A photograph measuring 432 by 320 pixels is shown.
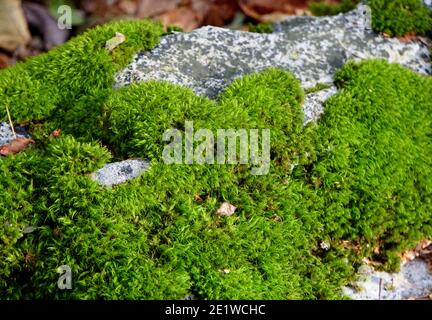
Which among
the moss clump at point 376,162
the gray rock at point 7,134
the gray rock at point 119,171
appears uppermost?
the gray rock at point 119,171

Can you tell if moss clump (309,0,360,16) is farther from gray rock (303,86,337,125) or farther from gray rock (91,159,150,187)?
gray rock (91,159,150,187)

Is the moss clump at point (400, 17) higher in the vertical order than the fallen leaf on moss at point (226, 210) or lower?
higher

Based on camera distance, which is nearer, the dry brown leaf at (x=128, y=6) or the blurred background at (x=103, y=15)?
the blurred background at (x=103, y=15)

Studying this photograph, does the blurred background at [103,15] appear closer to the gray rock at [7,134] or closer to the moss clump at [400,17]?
the moss clump at [400,17]

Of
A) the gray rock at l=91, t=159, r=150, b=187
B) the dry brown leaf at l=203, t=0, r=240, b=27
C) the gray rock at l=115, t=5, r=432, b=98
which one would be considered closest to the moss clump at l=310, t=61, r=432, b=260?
the gray rock at l=115, t=5, r=432, b=98

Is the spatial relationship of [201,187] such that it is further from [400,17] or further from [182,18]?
[182,18]

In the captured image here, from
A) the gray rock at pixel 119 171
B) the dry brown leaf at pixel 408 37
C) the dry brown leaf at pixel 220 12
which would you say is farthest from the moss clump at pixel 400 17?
the dry brown leaf at pixel 220 12
